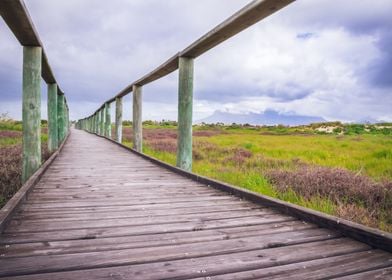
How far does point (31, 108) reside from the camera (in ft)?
14.9

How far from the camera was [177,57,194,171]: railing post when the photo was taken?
4.99 m

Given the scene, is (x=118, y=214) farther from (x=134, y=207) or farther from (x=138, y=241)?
(x=138, y=241)

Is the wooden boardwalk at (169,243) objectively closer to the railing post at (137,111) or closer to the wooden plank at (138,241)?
the wooden plank at (138,241)

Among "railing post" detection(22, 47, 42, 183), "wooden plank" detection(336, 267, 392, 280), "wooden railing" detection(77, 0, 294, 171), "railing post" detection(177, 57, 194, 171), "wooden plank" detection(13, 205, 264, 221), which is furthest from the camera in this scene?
"railing post" detection(177, 57, 194, 171)

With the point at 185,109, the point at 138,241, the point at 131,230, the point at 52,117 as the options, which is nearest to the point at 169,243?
the point at 138,241

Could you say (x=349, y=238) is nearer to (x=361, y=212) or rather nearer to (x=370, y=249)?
(x=370, y=249)

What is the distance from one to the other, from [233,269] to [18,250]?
1250mm

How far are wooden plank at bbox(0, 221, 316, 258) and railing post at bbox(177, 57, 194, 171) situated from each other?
2.77 metres

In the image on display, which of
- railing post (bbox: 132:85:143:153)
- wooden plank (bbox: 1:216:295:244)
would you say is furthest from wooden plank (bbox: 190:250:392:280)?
railing post (bbox: 132:85:143:153)

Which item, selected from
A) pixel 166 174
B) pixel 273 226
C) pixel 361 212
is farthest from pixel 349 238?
pixel 166 174

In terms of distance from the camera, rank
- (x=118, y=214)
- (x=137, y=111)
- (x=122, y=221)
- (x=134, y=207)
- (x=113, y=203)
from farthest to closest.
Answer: (x=137, y=111) < (x=113, y=203) < (x=134, y=207) < (x=118, y=214) < (x=122, y=221)

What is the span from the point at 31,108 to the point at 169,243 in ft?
11.1

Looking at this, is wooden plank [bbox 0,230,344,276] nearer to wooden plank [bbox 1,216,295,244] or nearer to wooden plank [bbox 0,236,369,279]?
wooden plank [bbox 0,236,369,279]

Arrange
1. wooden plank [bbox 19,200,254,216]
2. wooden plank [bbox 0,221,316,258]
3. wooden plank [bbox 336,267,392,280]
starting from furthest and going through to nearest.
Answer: wooden plank [bbox 19,200,254,216] < wooden plank [bbox 0,221,316,258] < wooden plank [bbox 336,267,392,280]
